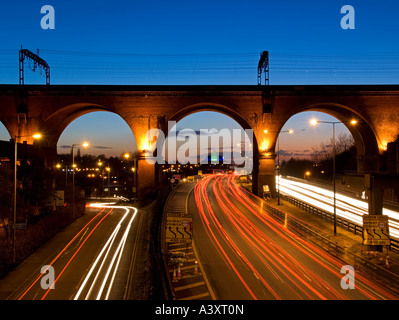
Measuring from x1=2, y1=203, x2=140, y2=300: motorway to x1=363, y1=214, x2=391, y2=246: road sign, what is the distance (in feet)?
43.7

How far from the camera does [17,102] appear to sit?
3997 centimetres

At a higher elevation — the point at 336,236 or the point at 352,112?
the point at 352,112

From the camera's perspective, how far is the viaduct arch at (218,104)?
4009 centimetres

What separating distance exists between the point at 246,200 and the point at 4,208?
27963 millimetres

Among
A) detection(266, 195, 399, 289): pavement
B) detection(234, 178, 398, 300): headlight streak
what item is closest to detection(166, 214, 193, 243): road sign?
detection(234, 178, 398, 300): headlight streak

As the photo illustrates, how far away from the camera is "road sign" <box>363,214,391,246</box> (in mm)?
17922

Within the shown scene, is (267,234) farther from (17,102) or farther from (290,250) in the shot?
(17,102)

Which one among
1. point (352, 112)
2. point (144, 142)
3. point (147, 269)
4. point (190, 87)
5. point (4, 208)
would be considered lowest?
point (147, 269)

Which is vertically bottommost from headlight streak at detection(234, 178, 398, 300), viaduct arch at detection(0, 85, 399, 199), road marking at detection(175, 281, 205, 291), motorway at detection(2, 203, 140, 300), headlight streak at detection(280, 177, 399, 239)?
motorway at detection(2, 203, 140, 300)

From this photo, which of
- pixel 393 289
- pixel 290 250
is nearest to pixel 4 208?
pixel 290 250

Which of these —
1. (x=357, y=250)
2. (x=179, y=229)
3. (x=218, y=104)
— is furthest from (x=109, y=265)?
(x=218, y=104)

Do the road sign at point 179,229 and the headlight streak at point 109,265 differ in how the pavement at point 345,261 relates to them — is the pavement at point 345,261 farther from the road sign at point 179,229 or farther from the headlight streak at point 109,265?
the headlight streak at point 109,265

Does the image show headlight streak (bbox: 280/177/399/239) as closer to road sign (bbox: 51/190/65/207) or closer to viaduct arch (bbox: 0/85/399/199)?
viaduct arch (bbox: 0/85/399/199)

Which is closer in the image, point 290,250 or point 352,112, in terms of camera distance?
point 290,250
